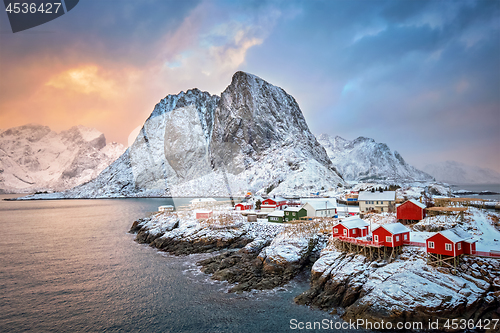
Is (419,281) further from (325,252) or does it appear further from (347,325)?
(325,252)

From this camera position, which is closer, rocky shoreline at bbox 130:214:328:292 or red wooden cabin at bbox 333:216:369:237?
rocky shoreline at bbox 130:214:328:292

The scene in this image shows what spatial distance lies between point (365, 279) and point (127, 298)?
76.6ft

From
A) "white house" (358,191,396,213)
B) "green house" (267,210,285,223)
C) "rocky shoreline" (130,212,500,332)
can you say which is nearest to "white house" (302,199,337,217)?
"green house" (267,210,285,223)

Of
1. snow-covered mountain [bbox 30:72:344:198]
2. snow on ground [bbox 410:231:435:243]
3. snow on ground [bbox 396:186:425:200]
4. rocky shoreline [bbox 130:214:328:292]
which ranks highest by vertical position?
snow-covered mountain [bbox 30:72:344:198]

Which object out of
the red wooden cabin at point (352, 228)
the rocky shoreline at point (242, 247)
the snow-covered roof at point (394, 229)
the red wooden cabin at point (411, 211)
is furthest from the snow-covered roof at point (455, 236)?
the rocky shoreline at point (242, 247)

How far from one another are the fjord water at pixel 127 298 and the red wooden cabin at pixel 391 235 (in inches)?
357

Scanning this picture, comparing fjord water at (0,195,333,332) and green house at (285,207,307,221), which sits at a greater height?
green house at (285,207,307,221)

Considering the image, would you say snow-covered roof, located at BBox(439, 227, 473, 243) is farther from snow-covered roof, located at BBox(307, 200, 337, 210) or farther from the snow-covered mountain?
the snow-covered mountain

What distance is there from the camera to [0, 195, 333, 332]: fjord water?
21.5 m

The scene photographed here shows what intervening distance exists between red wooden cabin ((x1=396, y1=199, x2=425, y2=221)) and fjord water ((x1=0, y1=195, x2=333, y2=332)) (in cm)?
1966

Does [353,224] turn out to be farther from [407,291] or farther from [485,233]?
[485,233]

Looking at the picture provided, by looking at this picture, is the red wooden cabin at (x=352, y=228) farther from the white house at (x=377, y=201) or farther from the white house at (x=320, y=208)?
the white house at (x=377, y=201)

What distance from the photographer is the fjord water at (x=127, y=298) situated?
21.5 metres

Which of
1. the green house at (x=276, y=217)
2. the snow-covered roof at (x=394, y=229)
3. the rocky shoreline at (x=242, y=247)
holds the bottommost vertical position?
the rocky shoreline at (x=242, y=247)
